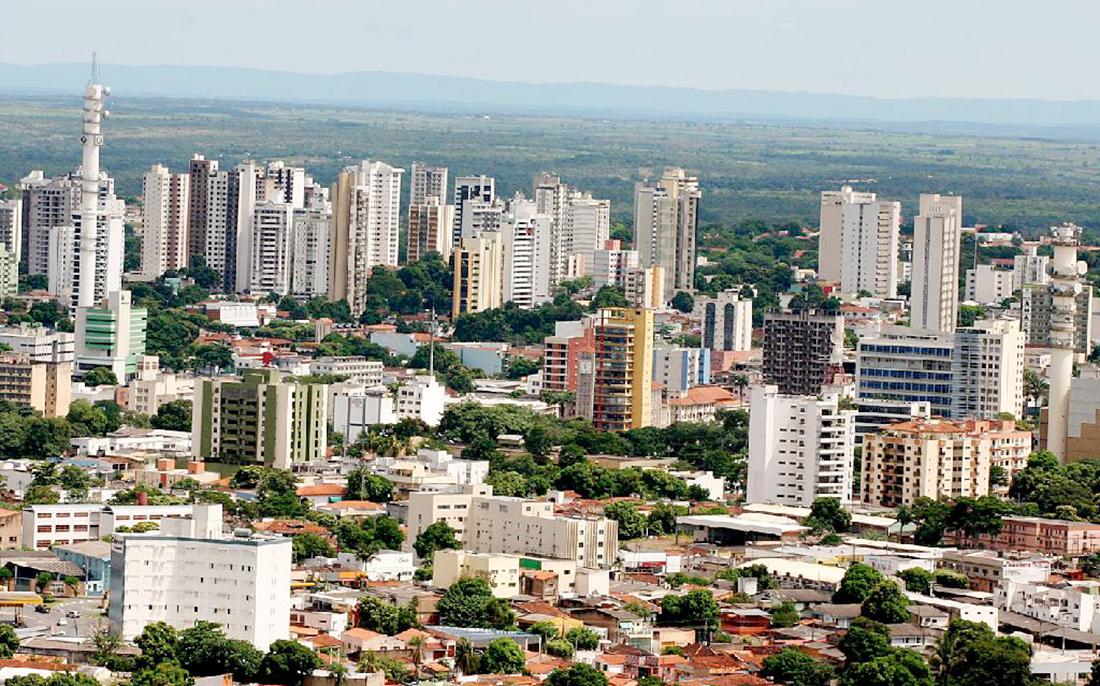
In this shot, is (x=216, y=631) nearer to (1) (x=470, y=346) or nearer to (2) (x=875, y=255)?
(1) (x=470, y=346)

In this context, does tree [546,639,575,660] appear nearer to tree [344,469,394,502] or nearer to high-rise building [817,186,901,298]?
tree [344,469,394,502]

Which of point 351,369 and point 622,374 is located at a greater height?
point 622,374

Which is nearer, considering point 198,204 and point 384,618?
point 384,618

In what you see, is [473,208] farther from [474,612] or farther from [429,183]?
[474,612]

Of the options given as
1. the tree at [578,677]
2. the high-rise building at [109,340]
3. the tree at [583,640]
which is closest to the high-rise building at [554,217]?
the high-rise building at [109,340]

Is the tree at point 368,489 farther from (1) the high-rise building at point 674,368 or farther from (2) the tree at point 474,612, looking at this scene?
(1) the high-rise building at point 674,368

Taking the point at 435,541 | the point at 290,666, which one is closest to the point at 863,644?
the point at 290,666
